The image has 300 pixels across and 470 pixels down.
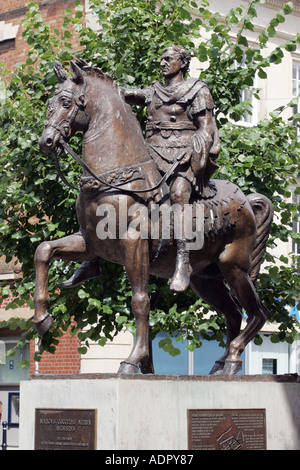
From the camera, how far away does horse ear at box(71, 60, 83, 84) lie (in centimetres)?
801

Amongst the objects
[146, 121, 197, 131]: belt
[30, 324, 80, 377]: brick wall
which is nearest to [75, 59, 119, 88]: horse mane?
[146, 121, 197, 131]: belt

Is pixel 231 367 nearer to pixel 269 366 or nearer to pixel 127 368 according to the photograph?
pixel 127 368

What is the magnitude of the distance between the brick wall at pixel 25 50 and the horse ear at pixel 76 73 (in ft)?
33.8

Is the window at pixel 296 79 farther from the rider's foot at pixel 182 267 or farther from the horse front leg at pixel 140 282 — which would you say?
the horse front leg at pixel 140 282

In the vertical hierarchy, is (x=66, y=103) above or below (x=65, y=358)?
above

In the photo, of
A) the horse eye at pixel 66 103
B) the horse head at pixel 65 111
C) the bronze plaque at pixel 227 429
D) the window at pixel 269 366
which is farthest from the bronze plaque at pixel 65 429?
the window at pixel 269 366

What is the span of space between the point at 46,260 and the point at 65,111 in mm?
1234

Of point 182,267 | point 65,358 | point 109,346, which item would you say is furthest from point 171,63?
point 65,358

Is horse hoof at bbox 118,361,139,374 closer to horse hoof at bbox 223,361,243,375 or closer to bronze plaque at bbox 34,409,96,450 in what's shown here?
bronze plaque at bbox 34,409,96,450

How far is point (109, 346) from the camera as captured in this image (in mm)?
17828

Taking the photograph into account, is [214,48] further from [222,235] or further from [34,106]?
[222,235]

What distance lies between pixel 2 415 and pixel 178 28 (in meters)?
9.44

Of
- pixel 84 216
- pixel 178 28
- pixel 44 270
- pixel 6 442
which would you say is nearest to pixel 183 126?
pixel 84 216
